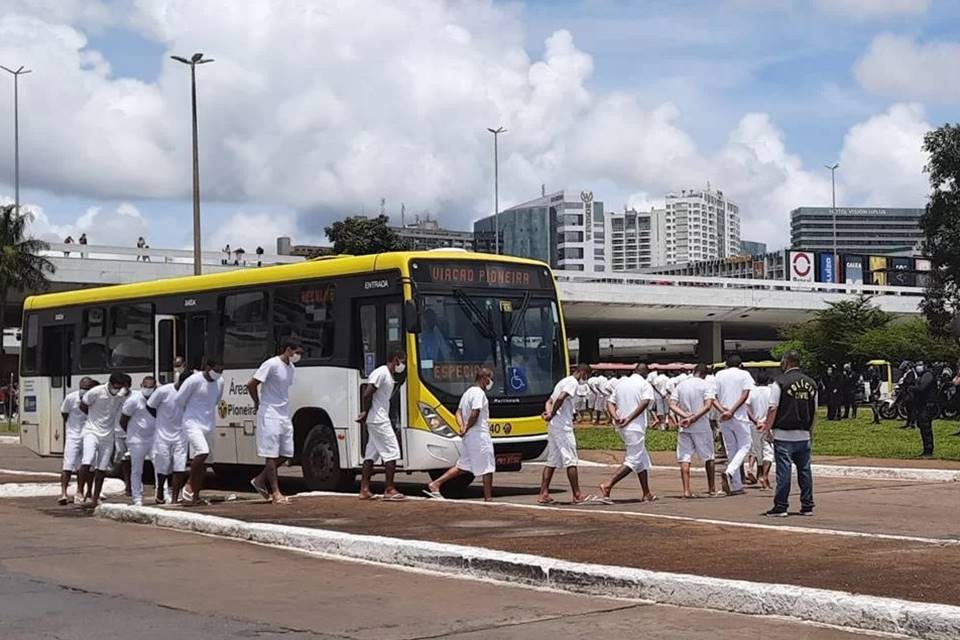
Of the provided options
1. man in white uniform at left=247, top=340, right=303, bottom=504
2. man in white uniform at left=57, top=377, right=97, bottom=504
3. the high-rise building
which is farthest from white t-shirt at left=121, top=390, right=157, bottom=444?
the high-rise building

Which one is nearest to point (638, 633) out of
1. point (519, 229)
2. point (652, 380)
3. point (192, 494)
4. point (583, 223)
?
point (192, 494)

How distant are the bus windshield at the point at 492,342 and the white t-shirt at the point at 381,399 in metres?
0.80

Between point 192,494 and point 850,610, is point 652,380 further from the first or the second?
point 850,610

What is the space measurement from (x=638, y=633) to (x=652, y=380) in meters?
28.1

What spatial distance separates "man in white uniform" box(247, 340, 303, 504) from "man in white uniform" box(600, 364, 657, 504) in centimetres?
376

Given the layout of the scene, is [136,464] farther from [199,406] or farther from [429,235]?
[429,235]

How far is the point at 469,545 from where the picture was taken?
11070 millimetres

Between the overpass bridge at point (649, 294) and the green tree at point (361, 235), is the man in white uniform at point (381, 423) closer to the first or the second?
the overpass bridge at point (649, 294)

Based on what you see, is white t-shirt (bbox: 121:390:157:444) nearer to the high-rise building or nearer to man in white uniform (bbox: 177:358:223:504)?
man in white uniform (bbox: 177:358:223:504)

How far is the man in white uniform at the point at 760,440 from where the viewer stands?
16.9m

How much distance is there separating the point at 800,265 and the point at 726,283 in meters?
51.1

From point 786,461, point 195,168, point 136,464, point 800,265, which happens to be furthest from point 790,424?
point 800,265

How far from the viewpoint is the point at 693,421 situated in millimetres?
15898

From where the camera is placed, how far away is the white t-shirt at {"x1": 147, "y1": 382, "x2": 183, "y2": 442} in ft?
50.3
